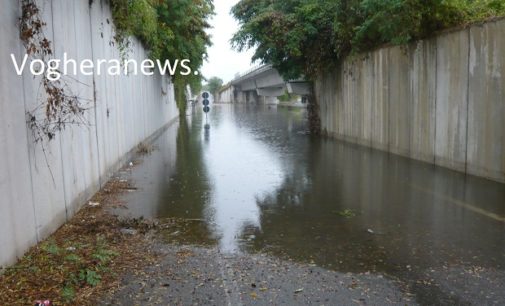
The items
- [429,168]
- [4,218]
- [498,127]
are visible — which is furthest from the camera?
[429,168]

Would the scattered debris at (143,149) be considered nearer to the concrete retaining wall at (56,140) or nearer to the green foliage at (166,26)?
the concrete retaining wall at (56,140)

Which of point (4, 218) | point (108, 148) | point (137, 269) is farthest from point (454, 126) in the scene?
point (4, 218)

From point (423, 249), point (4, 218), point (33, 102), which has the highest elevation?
point (33, 102)

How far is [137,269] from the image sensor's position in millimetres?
4863

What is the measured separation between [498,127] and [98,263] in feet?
23.5

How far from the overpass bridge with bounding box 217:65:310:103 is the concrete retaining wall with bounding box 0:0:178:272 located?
11.9 metres

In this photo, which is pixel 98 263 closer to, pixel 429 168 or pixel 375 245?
pixel 375 245

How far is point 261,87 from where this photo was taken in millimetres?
64812

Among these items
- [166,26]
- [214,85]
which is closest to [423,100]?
[166,26]

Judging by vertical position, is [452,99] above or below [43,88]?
below

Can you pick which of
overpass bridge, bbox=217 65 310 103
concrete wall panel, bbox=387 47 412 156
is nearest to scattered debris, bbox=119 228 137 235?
concrete wall panel, bbox=387 47 412 156

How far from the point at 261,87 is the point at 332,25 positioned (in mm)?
48634

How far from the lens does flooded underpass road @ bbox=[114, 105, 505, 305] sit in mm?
4859

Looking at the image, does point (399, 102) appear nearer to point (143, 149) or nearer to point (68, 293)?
point (143, 149)
